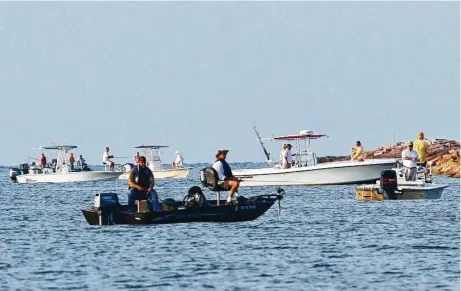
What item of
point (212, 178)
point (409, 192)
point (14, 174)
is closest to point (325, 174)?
point (409, 192)

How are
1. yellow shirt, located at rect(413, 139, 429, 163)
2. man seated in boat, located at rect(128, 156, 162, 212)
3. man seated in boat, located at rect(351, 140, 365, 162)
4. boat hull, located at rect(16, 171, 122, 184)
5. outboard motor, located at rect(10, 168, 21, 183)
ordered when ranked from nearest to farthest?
man seated in boat, located at rect(128, 156, 162, 212), yellow shirt, located at rect(413, 139, 429, 163), man seated in boat, located at rect(351, 140, 365, 162), boat hull, located at rect(16, 171, 122, 184), outboard motor, located at rect(10, 168, 21, 183)

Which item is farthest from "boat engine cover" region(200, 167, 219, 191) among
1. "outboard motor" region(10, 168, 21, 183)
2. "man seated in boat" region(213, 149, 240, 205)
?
"outboard motor" region(10, 168, 21, 183)

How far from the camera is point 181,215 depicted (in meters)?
31.7

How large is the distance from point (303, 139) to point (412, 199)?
49.8ft

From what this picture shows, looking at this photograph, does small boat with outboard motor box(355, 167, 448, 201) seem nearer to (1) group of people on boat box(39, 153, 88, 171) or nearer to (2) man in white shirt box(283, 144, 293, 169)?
(2) man in white shirt box(283, 144, 293, 169)

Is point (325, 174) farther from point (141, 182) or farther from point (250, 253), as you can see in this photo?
point (250, 253)

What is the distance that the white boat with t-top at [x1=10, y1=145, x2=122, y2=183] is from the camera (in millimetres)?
75625

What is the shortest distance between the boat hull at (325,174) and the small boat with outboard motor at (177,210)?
2148 centimetres

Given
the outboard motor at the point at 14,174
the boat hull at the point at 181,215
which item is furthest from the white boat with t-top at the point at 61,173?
the boat hull at the point at 181,215

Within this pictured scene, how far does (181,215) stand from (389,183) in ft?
36.9

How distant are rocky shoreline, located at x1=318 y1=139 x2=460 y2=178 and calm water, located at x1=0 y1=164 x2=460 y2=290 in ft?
150

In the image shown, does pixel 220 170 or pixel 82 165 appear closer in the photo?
pixel 220 170

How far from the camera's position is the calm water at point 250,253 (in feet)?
67.7

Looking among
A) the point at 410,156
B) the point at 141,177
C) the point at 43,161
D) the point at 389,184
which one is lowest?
the point at 389,184
